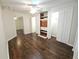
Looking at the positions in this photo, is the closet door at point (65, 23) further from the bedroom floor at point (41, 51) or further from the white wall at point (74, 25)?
the bedroom floor at point (41, 51)

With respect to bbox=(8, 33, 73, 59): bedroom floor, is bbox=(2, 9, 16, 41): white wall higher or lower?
higher

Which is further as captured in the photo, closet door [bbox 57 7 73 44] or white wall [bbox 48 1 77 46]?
closet door [bbox 57 7 73 44]

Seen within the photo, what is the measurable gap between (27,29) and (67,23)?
4604 millimetres

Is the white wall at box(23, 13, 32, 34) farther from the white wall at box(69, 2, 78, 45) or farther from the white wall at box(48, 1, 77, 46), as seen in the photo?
the white wall at box(69, 2, 78, 45)

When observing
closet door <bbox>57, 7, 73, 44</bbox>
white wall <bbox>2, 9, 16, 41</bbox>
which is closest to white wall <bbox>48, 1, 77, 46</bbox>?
closet door <bbox>57, 7, 73, 44</bbox>

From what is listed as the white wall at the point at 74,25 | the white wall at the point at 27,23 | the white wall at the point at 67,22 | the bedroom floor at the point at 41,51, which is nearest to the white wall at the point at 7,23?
the bedroom floor at the point at 41,51

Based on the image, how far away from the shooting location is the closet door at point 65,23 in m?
3.54

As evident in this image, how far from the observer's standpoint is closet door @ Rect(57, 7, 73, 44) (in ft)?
11.6

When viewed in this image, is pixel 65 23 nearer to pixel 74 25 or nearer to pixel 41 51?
pixel 74 25

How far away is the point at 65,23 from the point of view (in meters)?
3.79

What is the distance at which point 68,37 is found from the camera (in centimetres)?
369

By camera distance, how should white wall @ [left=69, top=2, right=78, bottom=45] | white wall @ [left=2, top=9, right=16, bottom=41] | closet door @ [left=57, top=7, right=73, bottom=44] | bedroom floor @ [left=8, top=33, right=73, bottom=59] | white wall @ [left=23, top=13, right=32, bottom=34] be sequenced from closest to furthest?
bedroom floor @ [left=8, top=33, right=73, bottom=59] → white wall @ [left=69, top=2, right=78, bottom=45] → closet door @ [left=57, top=7, right=73, bottom=44] → white wall @ [left=2, top=9, right=16, bottom=41] → white wall @ [left=23, top=13, right=32, bottom=34]

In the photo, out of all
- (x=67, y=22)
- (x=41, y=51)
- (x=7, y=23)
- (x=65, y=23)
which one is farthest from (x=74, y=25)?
(x=7, y=23)

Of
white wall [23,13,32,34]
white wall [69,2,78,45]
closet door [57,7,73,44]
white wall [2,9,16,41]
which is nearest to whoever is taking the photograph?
white wall [69,2,78,45]
